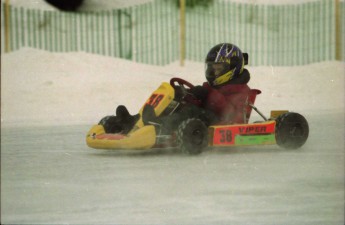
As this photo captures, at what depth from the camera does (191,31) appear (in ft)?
42.1

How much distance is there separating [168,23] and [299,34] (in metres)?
2.26

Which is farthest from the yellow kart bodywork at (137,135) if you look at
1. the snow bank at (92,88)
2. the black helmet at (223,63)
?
the snow bank at (92,88)

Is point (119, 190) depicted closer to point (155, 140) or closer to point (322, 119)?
point (155, 140)

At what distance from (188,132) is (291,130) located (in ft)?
2.56

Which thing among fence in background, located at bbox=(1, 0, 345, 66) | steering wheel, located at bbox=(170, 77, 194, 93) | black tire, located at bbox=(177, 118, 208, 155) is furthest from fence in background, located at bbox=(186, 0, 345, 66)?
black tire, located at bbox=(177, 118, 208, 155)

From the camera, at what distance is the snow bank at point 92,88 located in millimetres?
6820

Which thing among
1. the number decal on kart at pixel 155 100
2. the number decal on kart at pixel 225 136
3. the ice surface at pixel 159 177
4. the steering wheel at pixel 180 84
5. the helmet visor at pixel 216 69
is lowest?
the ice surface at pixel 159 177

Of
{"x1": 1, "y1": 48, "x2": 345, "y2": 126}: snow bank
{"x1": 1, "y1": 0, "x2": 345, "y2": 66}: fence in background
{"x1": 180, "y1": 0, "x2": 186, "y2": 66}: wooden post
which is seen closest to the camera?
{"x1": 1, "y1": 48, "x2": 345, "y2": 126}: snow bank

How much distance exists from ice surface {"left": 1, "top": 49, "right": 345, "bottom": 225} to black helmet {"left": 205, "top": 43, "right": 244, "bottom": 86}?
0.82 feet

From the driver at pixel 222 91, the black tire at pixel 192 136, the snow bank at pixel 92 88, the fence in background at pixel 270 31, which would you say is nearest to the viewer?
the black tire at pixel 192 136

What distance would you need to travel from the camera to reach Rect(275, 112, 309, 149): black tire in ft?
16.2

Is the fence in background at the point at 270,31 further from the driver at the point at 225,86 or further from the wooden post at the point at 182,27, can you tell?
the driver at the point at 225,86

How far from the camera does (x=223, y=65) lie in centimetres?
497

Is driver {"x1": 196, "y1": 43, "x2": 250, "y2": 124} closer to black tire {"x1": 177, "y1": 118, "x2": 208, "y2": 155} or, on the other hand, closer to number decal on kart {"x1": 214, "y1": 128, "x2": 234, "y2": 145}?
number decal on kart {"x1": 214, "y1": 128, "x2": 234, "y2": 145}
